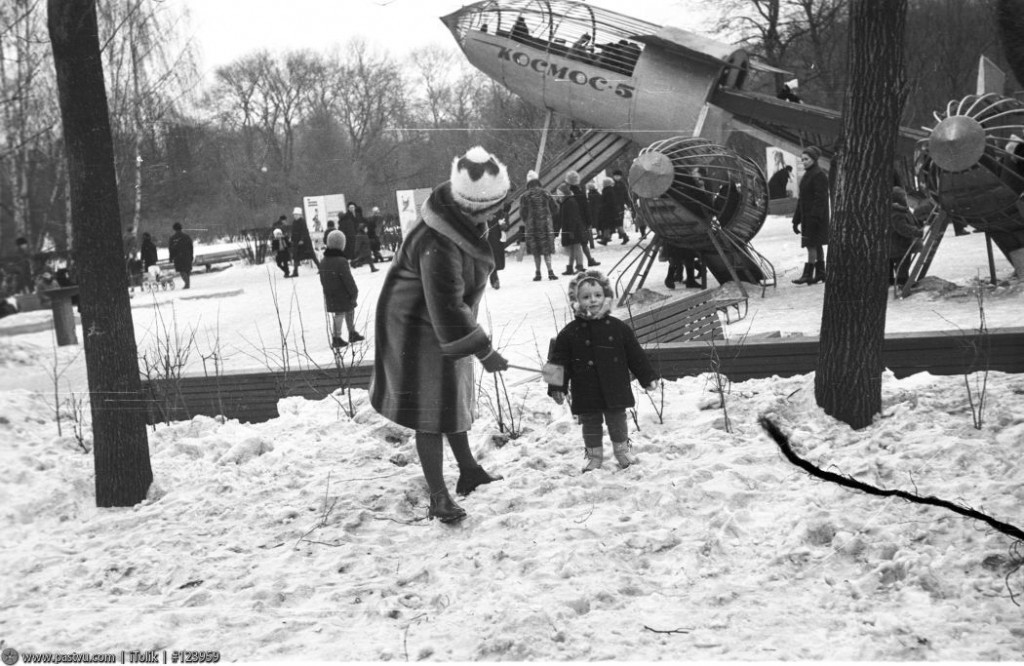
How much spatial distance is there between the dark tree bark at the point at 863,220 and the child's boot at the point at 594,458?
1.16 m

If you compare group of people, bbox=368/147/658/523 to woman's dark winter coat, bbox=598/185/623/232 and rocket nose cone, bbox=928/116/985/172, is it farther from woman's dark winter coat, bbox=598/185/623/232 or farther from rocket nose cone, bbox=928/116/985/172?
rocket nose cone, bbox=928/116/985/172

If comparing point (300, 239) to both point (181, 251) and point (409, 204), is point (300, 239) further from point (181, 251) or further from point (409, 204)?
point (409, 204)

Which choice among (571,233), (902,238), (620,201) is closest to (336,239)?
(571,233)

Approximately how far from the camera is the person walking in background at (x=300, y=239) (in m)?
3.68

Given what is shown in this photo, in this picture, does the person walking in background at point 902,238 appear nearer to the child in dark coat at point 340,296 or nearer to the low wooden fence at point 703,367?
the low wooden fence at point 703,367

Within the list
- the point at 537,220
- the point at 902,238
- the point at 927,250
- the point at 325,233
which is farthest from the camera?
the point at 902,238

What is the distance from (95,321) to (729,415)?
10.00 ft

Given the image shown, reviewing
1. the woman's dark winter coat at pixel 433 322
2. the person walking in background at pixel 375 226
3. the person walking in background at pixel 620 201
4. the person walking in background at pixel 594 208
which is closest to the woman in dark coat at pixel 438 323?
the woman's dark winter coat at pixel 433 322

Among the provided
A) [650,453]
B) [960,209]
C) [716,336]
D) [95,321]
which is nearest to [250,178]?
[95,321]

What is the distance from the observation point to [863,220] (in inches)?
179

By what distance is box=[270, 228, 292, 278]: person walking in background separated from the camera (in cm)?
393

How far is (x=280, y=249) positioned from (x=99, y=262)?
2.59 feet

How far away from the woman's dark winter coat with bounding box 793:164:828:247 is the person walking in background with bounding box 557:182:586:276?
13.9 feet

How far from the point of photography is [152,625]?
317 cm
